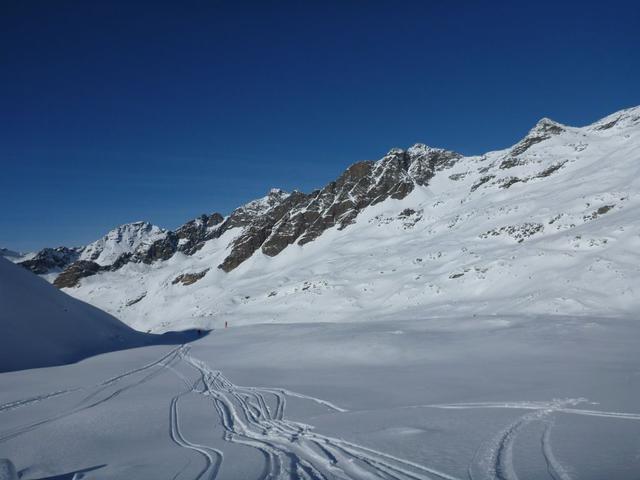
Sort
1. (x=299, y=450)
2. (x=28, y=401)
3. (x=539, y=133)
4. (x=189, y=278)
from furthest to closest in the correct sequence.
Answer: (x=189, y=278) → (x=539, y=133) → (x=28, y=401) → (x=299, y=450)

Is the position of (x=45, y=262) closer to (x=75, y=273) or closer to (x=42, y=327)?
(x=75, y=273)

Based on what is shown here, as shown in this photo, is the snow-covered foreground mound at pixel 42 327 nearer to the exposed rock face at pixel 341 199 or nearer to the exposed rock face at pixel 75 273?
the exposed rock face at pixel 341 199

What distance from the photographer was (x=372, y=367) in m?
13.5

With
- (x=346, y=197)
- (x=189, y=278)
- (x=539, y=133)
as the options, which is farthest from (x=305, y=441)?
(x=189, y=278)

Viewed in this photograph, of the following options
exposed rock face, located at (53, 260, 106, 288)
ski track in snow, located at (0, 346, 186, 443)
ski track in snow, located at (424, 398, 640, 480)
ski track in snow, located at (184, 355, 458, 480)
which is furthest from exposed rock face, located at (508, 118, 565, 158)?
exposed rock face, located at (53, 260, 106, 288)

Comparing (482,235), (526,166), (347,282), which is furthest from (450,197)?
(347,282)

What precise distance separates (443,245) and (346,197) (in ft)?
153

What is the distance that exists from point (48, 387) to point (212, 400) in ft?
20.8

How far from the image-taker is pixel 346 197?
295 feet

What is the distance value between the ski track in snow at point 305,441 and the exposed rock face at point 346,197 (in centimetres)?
7270

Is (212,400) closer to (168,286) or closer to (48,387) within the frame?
(48,387)

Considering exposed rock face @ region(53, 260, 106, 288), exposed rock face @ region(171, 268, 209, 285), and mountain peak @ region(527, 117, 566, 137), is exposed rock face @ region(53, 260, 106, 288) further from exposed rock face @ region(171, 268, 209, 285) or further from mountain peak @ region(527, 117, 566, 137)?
mountain peak @ region(527, 117, 566, 137)

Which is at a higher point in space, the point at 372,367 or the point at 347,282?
the point at 347,282

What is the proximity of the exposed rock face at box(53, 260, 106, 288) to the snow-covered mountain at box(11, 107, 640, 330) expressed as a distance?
1739 inches
